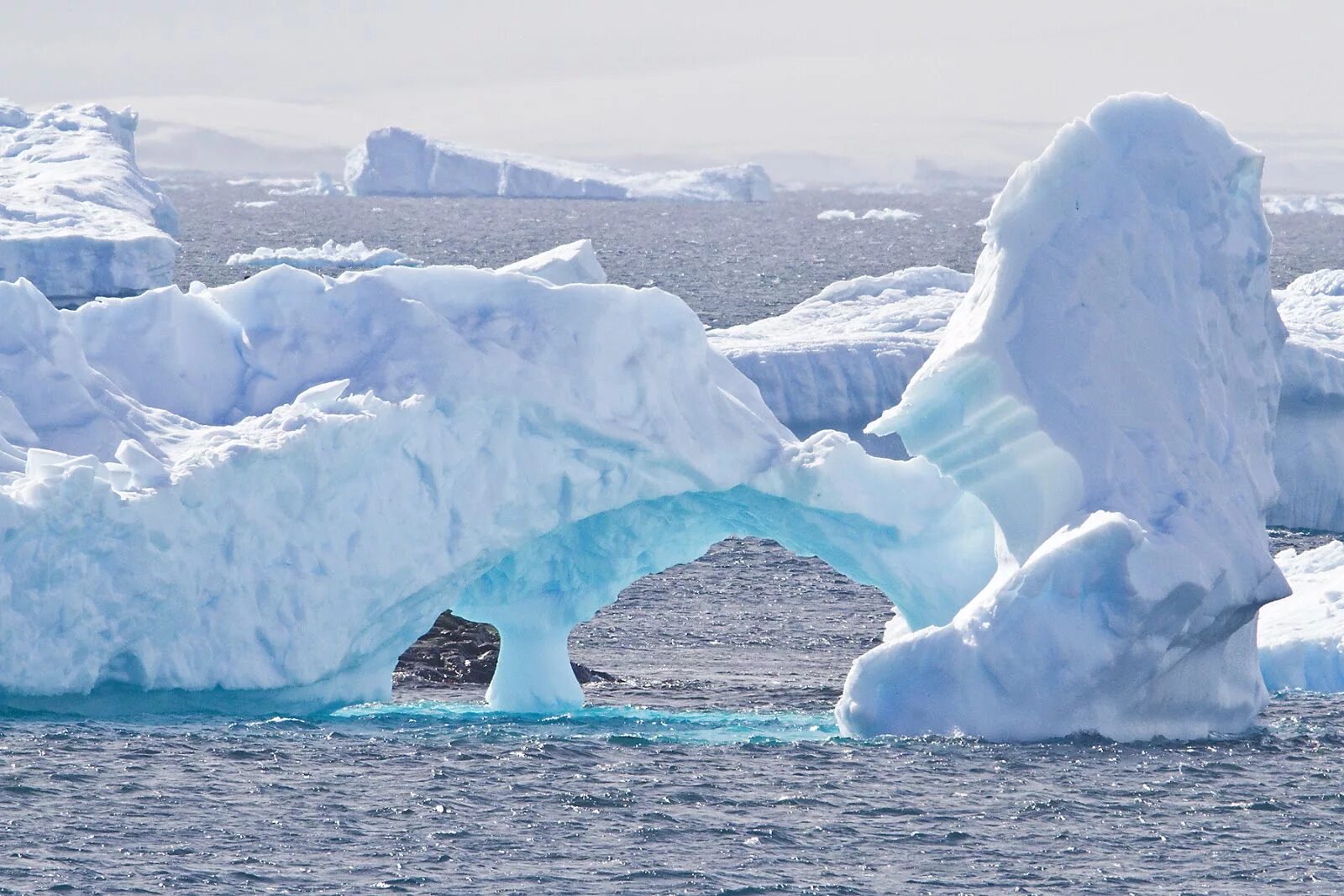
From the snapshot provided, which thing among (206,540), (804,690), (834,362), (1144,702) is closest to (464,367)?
(206,540)

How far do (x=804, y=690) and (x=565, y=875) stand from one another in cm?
820

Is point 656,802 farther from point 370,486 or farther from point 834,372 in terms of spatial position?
point 834,372

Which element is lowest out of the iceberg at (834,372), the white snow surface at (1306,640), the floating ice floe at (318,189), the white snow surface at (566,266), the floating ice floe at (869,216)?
the floating ice floe at (318,189)

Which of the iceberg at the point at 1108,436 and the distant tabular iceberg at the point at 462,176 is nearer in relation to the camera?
the iceberg at the point at 1108,436

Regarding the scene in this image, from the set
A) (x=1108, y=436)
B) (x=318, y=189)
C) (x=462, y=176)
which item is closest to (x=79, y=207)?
(x=1108, y=436)

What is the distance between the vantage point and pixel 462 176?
128 metres

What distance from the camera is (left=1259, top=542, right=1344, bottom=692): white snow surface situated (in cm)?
2277

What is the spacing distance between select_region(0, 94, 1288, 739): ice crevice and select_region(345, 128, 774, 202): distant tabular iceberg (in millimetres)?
106593

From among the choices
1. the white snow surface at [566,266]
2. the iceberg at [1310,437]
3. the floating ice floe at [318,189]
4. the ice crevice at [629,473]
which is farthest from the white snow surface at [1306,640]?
the floating ice floe at [318,189]

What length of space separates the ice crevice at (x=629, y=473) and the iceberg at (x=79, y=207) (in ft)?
66.8

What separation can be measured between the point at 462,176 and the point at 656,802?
114296 mm

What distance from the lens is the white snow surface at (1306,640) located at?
2277 centimetres

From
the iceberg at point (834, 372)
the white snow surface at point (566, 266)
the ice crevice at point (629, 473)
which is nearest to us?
the ice crevice at point (629, 473)

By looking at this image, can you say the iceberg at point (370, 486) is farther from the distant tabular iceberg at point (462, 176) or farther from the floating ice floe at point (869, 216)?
the floating ice floe at point (869, 216)
